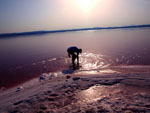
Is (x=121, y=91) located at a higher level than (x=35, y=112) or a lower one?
higher

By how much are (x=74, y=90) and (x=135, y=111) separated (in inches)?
125

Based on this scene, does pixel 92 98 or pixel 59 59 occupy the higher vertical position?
pixel 59 59

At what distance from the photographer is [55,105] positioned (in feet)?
17.9

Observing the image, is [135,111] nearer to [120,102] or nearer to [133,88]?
[120,102]

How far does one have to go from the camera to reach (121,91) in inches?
244

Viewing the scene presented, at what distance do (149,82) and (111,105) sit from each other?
338 centimetres

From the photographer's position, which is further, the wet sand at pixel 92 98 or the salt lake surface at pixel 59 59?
the salt lake surface at pixel 59 59

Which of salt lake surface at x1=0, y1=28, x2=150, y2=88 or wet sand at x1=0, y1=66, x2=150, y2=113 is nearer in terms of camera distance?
wet sand at x1=0, y1=66, x2=150, y2=113

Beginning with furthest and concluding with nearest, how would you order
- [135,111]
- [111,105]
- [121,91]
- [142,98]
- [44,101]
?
[121,91] < [44,101] < [142,98] < [111,105] < [135,111]

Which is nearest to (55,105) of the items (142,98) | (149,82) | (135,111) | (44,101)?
(44,101)

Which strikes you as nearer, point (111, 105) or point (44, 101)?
point (111, 105)

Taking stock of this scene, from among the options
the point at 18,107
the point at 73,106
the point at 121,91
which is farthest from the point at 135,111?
the point at 18,107

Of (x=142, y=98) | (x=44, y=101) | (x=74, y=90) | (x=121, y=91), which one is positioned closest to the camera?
(x=142, y=98)

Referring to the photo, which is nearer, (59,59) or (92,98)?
(92,98)
